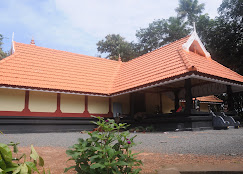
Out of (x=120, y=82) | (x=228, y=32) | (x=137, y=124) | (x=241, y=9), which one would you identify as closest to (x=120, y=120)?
(x=137, y=124)

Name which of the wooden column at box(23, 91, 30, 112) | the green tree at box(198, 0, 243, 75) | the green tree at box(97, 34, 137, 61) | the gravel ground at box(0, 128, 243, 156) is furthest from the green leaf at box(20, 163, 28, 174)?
the green tree at box(97, 34, 137, 61)

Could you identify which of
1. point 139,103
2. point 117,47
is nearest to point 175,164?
point 139,103

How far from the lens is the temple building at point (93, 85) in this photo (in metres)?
9.00

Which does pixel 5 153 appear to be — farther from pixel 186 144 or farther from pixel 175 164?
pixel 186 144

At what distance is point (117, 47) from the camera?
26656 millimetres

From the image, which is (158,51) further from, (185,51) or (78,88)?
(78,88)

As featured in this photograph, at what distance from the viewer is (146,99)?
13.4 m

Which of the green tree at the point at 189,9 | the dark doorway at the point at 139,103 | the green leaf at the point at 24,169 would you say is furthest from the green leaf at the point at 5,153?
the green tree at the point at 189,9

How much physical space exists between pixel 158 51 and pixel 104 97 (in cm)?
427

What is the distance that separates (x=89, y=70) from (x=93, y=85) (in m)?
1.63

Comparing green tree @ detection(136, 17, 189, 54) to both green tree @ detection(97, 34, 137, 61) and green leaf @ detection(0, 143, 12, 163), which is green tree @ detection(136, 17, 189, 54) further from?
green leaf @ detection(0, 143, 12, 163)

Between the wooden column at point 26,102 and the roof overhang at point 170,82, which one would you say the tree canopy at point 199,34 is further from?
the wooden column at point 26,102

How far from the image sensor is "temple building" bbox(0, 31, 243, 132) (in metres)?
9.00

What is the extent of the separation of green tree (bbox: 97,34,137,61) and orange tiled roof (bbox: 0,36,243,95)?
12.5 m
